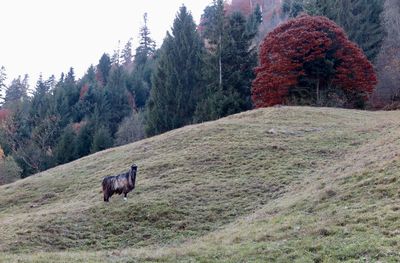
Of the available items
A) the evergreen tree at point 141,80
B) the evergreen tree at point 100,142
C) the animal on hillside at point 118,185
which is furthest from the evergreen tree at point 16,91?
the animal on hillside at point 118,185

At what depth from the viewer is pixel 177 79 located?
50094 mm

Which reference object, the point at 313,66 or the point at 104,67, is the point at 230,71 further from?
the point at 104,67

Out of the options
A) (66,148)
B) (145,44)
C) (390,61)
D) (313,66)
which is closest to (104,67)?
(145,44)

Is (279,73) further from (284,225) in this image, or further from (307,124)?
(284,225)

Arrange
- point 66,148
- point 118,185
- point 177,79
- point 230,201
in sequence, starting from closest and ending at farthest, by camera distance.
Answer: point 230,201
point 118,185
point 177,79
point 66,148

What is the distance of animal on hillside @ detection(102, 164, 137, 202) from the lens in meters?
17.5

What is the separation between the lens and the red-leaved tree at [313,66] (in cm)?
3706

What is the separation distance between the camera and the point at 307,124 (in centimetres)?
2709

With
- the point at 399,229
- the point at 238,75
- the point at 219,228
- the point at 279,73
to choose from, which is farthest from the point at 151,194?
the point at 238,75

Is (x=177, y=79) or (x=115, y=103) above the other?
(x=177, y=79)

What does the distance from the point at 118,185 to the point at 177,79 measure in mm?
33354

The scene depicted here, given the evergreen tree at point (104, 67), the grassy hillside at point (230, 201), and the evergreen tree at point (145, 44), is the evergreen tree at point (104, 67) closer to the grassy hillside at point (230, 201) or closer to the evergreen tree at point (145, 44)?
the evergreen tree at point (145, 44)

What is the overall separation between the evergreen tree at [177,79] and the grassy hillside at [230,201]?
63.9 ft

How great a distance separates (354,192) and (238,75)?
33.3 m
